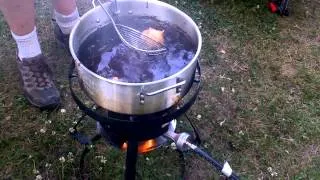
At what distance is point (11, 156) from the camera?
2.73 metres

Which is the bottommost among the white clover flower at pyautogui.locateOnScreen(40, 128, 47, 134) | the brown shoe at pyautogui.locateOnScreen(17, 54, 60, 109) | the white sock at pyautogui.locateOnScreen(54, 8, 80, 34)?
the white clover flower at pyautogui.locateOnScreen(40, 128, 47, 134)

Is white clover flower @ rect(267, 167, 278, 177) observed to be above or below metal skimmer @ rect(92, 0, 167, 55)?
below

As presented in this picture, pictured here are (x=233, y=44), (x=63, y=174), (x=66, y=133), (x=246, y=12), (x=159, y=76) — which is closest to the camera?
(x=159, y=76)

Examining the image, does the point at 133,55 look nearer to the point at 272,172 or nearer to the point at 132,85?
the point at 132,85

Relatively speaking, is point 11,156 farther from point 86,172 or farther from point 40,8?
point 40,8

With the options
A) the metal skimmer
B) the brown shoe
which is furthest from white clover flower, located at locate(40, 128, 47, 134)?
the metal skimmer

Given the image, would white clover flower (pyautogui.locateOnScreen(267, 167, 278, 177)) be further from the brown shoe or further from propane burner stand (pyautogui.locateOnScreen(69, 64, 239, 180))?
the brown shoe

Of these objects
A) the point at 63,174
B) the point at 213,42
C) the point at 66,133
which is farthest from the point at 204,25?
the point at 63,174

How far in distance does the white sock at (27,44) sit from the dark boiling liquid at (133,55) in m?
0.89

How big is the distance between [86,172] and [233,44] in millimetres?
1873

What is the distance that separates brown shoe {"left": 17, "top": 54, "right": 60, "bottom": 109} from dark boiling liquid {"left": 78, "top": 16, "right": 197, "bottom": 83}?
99 cm

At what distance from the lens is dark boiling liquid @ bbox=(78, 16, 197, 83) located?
189cm

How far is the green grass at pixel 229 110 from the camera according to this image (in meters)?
2.73

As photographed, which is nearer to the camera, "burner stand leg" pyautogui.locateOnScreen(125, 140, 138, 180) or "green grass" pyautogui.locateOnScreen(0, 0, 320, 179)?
"burner stand leg" pyautogui.locateOnScreen(125, 140, 138, 180)
